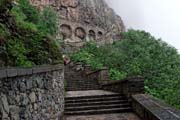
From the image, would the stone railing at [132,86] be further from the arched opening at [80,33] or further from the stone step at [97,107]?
the arched opening at [80,33]

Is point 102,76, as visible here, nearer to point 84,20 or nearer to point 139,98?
point 139,98

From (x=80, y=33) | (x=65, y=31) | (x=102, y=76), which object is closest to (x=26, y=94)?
(x=102, y=76)

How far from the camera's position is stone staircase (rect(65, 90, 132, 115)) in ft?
33.6

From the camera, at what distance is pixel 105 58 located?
24.0 m

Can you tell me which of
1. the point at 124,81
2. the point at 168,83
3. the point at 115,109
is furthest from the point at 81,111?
the point at 168,83

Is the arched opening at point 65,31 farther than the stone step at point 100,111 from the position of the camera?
Yes

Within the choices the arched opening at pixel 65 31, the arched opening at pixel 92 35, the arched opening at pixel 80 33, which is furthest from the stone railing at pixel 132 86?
the arched opening at pixel 92 35

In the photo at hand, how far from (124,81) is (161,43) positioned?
15.5 meters

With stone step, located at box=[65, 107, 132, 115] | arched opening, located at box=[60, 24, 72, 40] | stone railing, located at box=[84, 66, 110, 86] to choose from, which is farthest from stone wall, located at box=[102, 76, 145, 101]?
arched opening, located at box=[60, 24, 72, 40]

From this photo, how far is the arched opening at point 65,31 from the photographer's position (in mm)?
49819

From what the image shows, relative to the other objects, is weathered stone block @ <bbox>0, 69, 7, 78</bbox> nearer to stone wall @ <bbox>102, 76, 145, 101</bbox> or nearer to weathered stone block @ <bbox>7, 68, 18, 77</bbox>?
weathered stone block @ <bbox>7, 68, 18, 77</bbox>

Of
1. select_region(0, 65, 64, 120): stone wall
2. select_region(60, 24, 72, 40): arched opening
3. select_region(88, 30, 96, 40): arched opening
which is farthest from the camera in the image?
select_region(88, 30, 96, 40): arched opening

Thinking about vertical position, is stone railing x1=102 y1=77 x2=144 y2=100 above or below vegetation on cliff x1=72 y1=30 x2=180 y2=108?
below

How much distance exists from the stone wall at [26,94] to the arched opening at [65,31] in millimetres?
42674
